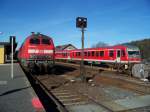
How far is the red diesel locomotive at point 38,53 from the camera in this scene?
17.2m

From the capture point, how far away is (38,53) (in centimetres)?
1770

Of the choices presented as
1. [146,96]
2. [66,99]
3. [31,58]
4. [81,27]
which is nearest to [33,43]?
[31,58]

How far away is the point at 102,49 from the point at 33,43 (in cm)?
1212

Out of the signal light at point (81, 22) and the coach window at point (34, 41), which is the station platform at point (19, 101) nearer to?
the signal light at point (81, 22)

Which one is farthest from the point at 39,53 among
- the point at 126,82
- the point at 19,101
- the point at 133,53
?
the point at 133,53

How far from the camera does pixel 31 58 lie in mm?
17391

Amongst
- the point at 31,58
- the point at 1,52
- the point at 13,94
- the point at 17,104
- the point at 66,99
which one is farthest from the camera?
the point at 1,52

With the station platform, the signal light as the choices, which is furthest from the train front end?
the station platform

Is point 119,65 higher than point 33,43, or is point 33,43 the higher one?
point 33,43

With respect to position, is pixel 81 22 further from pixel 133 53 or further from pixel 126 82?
pixel 133 53

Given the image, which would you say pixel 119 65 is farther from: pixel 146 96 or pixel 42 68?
pixel 146 96

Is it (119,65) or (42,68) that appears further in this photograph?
(119,65)

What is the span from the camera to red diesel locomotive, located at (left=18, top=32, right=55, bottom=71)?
56.5 ft

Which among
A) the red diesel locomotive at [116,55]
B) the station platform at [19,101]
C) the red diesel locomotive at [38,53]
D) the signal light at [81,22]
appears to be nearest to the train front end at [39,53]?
the red diesel locomotive at [38,53]
